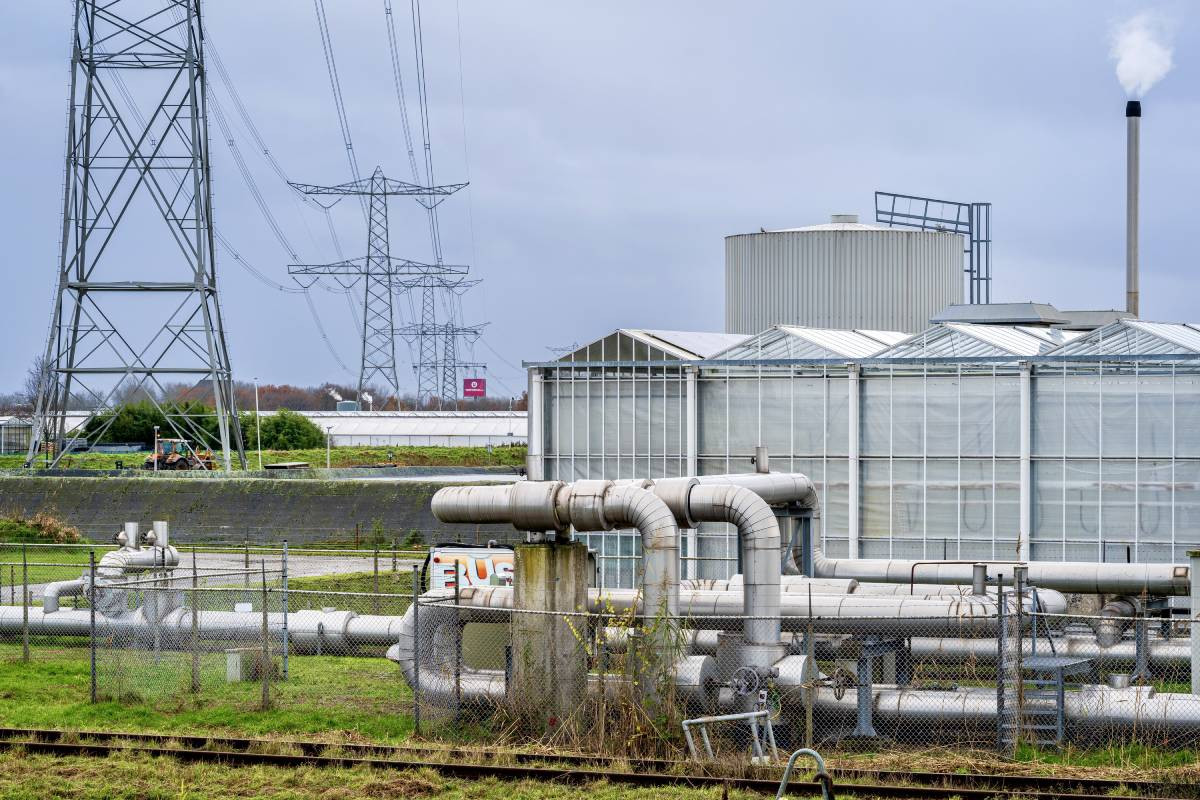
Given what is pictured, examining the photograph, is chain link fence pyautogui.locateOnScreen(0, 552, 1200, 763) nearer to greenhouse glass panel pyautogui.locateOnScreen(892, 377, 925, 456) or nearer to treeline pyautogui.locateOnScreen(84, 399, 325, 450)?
greenhouse glass panel pyautogui.locateOnScreen(892, 377, 925, 456)

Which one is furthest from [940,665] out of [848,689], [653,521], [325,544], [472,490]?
[325,544]

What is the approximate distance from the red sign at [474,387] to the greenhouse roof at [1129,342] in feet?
460

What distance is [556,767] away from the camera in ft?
49.8

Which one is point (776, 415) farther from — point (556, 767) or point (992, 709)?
point (556, 767)

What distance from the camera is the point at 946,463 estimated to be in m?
32.1

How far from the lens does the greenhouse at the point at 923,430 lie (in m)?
30.1

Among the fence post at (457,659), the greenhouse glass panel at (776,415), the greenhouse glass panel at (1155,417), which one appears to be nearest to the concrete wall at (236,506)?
the greenhouse glass panel at (776,415)

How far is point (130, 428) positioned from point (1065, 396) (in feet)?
224

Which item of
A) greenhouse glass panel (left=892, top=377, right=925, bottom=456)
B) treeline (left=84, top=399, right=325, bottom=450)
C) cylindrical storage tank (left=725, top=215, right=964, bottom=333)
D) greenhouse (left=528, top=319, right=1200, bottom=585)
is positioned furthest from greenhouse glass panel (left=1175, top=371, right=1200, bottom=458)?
treeline (left=84, top=399, right=325, bottom=450)

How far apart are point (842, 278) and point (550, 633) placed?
4046 centimetres

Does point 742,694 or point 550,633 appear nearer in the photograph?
point 742,694

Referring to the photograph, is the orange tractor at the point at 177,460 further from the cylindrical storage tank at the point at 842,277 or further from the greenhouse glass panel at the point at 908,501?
the greenhouse glass panel at the point at 908,501

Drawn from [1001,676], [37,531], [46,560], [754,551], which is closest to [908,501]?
[754,551]

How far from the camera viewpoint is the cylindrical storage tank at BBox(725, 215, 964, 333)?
2202 inches
